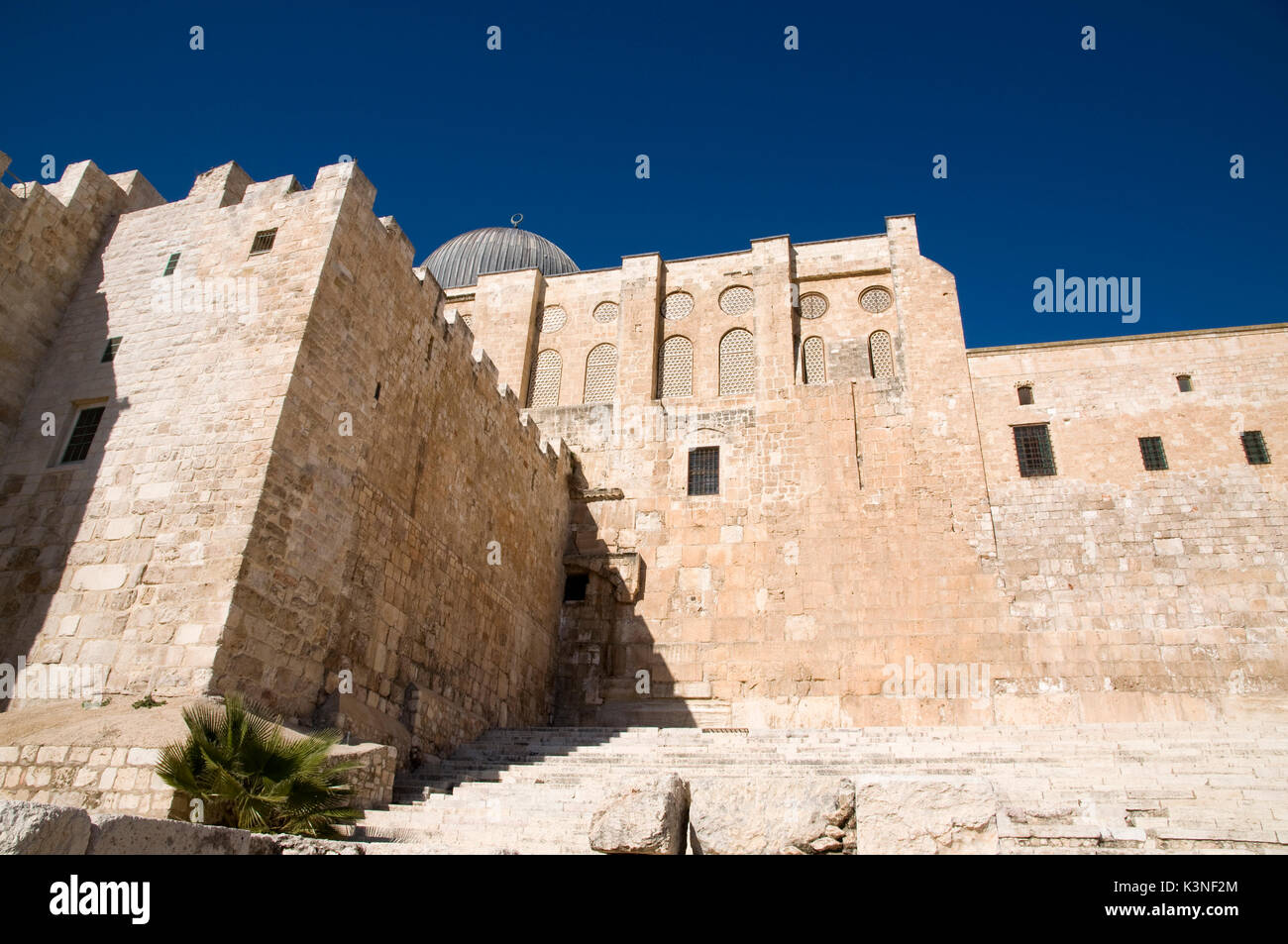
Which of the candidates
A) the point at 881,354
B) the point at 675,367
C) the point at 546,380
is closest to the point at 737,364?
the point at 675,367

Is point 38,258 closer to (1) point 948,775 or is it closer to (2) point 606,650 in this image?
(2) point 606,650

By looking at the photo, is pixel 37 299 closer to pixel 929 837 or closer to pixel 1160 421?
pixel 929 837

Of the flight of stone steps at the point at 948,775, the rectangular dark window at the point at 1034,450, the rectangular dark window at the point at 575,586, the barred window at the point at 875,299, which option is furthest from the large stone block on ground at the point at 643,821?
the barred window at the point at 875,299

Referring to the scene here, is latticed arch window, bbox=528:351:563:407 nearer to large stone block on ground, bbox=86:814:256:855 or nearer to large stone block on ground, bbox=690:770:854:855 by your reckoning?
large stone block on ground, bbox=690:770:854:855

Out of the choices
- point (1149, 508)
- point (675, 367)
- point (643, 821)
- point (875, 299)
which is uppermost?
point (875, 299)

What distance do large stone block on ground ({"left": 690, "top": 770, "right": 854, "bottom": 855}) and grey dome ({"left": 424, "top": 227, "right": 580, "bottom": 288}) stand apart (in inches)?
793

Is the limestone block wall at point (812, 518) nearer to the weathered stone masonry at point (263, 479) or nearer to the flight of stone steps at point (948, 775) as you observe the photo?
the flight of stone steps at point (948, 775)

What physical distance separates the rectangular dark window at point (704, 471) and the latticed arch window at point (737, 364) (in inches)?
59.2

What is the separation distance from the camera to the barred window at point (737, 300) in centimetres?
1909

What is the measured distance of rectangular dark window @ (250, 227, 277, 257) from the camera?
417 inches

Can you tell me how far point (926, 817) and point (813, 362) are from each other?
14.4m

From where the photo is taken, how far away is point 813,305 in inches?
747
